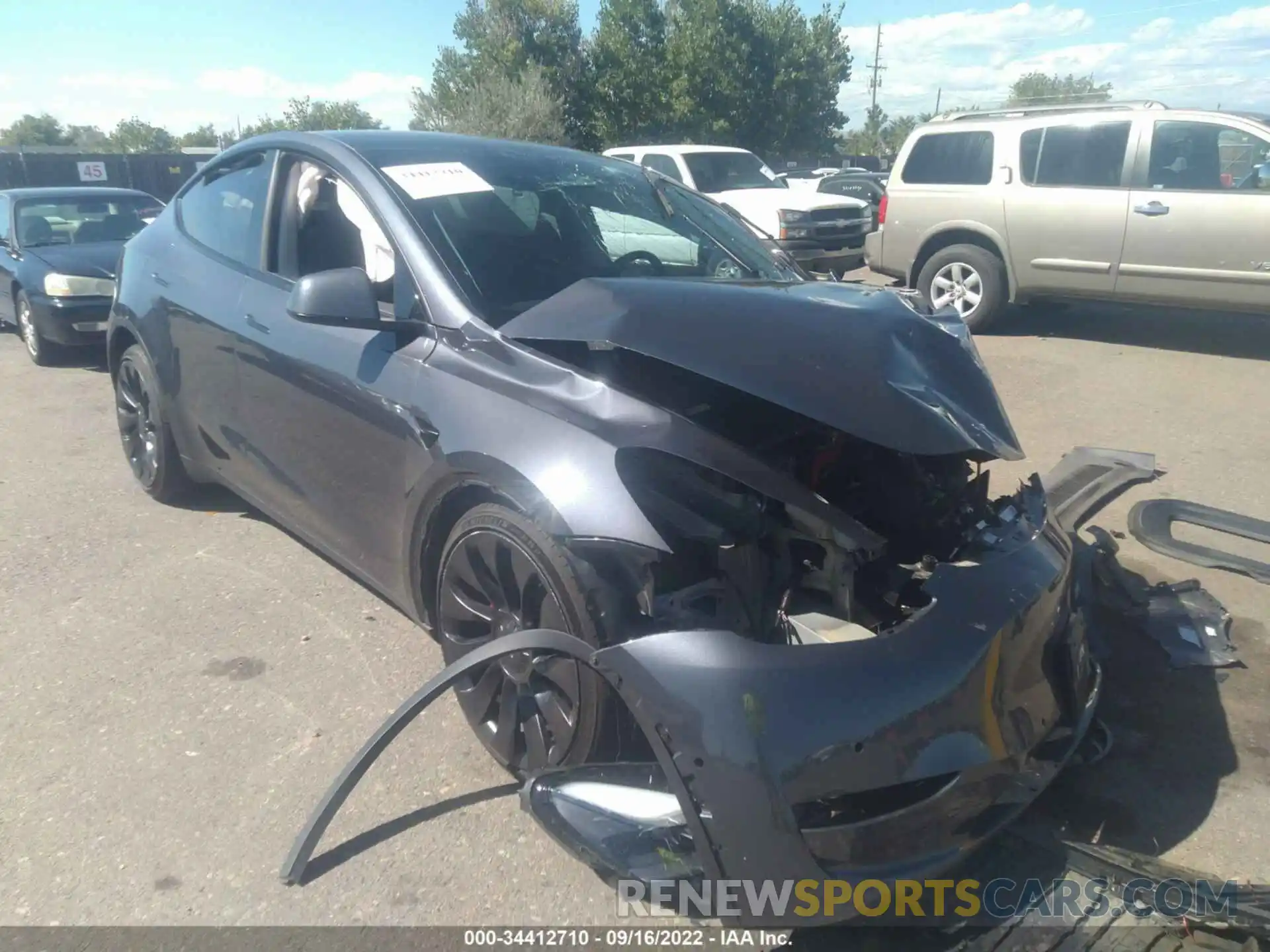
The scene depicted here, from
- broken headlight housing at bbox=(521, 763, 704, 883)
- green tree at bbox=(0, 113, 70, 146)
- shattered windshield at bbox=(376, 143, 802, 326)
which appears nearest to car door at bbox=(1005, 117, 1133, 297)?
shattered windshield at bbox=(376, 143, 802, 326)

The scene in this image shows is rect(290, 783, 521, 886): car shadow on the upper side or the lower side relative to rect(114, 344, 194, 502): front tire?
lower

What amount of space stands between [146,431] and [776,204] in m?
9.21

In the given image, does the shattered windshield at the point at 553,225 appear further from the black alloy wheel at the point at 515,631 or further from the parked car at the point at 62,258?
the parked car at the point at 62,258

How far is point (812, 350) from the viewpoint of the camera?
2.64 m

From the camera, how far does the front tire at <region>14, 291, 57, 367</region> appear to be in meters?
9.11

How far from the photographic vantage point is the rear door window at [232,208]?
3945mm

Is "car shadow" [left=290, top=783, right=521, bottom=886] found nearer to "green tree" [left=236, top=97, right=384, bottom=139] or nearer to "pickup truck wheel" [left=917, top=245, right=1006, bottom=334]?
"pickup truck wheel" [left=917, top=245, right=1006, bottom=334]

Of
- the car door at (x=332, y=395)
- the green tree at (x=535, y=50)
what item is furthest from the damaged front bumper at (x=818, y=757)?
the green tree at (x=535, y=50)

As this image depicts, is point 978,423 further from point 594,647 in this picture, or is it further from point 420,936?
point 420,936

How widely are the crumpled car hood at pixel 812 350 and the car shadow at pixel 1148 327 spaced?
6.79 m

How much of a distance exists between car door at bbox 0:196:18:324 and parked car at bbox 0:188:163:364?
0.01 meters

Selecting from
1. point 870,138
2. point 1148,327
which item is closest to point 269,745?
point 1148,327

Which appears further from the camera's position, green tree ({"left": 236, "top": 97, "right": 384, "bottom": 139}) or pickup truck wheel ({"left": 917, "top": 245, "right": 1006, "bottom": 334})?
green tree ({"left": 236, "top": 97, "right": 384, "bottom": 139})

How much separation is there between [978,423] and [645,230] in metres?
1.65
